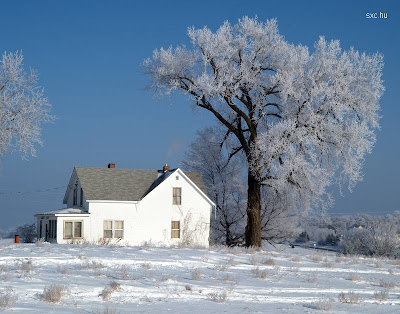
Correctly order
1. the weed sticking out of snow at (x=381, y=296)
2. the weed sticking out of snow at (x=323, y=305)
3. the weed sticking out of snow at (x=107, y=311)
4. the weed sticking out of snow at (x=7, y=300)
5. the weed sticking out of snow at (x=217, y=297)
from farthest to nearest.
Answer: the weed sticking out of snow at (x=381, y=296) → the weed sticking out of snow at (x=217, y=297) → the weed sticking out of snow at (x=323, y=305) → the weed sticking out of snow at (x=7, y=300) → the weed sticking out of snow at (x=107, y=311)

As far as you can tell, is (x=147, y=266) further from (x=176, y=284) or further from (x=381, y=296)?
(x=381, y=296)

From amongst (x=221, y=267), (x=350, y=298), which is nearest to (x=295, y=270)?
(x=221, y=267)

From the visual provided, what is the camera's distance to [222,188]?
44188 millimetres

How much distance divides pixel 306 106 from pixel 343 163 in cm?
336

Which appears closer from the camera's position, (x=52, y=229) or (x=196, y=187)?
(x=52, y=229)

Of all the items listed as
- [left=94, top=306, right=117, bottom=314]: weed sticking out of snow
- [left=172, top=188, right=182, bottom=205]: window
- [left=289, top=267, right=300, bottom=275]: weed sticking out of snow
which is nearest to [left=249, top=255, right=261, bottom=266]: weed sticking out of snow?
[left=289, top=267, right=300, bottom=275]: weed sticking out of snow

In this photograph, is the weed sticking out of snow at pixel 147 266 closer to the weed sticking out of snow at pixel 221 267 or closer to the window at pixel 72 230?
the weed sticking out of snow at pixel 221 267

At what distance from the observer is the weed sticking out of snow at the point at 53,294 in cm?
1026

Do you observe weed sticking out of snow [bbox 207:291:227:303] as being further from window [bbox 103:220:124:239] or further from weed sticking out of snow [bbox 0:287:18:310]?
window [bbox 103:220:124:239]

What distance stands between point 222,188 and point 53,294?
3417 cm

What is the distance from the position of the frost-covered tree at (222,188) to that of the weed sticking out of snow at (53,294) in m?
33.2

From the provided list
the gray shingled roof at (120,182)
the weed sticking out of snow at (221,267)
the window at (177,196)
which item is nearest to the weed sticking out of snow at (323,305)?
the weed sticking out of snow at (221,267)

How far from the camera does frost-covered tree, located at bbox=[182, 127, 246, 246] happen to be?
4409 cm

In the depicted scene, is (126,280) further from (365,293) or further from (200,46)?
(200,46)
